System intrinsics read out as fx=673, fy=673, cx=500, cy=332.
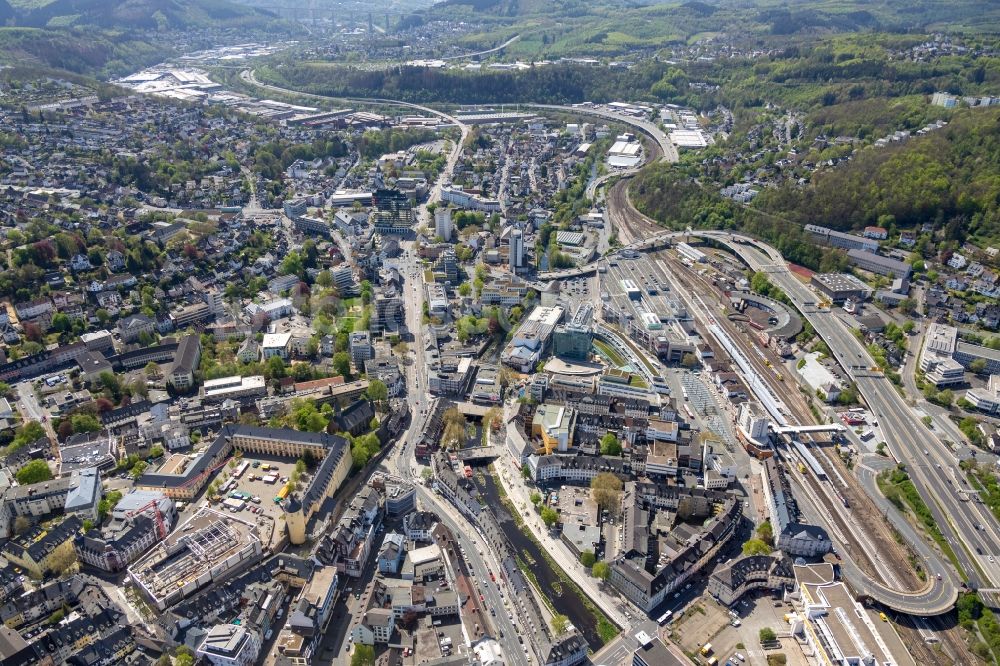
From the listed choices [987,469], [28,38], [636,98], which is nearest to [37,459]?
[987,469]

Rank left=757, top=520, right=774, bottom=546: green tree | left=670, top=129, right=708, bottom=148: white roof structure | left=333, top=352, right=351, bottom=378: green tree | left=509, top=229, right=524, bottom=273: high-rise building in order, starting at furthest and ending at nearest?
left=670, top=129, right=708, bottom=148: white roof structure → left=509, top=229, right=524, bottom=273: high-rise building → left=333, top=352, right=351, bottom=378: green tree → left=757, top=520, right=774, bottom=546: green tree

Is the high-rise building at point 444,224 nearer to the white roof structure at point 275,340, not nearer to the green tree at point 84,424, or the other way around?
the white roof structure at point 275,340

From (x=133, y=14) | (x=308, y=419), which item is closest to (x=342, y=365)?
(x=308, y=419)

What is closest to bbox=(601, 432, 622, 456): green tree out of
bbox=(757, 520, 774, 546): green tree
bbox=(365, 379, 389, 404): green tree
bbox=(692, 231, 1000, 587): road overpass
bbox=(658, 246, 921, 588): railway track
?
bbox=(757, 520, 774, 546): green tree

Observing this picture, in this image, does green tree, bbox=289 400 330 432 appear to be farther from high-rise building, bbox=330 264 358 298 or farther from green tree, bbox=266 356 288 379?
high-rise building, bbox=330 264 358 298

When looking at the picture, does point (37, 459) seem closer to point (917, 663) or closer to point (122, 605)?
point (122, 605)

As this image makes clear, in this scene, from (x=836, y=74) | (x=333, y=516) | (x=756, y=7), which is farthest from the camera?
(x=756, y=7)
